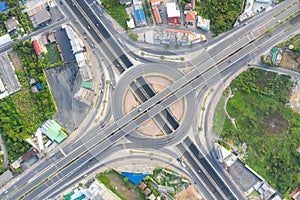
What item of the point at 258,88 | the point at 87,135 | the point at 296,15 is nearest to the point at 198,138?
the point at 258,88

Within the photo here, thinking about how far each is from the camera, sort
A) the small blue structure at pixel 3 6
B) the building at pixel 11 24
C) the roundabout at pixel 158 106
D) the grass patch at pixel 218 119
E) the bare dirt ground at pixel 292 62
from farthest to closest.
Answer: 1. the small blue structure at pixel 3 6
2. the building at pixel 11 24
3. the roundabout at pixel 158 106
4. the bare dirt ground at pixel 292 62
5. the grass patch at pixel 218 119

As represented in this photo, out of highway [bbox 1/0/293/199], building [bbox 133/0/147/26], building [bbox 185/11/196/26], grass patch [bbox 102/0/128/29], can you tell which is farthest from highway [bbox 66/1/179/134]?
building [bbox 185/11/196/26]

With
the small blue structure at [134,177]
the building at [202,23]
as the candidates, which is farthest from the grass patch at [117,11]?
the small blue structure at [134,177]

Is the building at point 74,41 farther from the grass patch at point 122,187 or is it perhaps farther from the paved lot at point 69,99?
the grass patch at point 122,187

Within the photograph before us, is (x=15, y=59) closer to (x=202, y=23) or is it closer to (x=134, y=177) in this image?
(x=134, y=177)

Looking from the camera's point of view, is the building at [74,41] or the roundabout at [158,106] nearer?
the building at [74,41]

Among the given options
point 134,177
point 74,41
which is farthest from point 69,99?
point 134,177

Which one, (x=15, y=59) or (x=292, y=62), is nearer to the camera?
(x=292, y=62)
